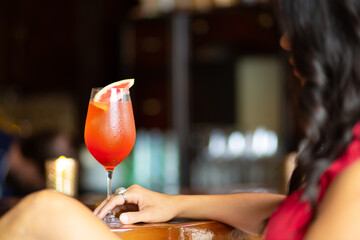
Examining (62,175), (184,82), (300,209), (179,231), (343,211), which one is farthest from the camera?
(184,82)

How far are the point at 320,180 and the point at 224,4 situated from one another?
357 cm

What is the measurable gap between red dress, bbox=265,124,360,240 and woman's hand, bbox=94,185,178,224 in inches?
10.1

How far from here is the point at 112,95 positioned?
119 cm

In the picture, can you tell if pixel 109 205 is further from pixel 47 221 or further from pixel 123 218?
pixel 47 221

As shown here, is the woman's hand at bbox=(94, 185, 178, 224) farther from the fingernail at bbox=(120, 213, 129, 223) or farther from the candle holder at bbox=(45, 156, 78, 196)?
the candle holder at bbox=(45, 156, 78, 196)

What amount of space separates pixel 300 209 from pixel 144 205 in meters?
0.36

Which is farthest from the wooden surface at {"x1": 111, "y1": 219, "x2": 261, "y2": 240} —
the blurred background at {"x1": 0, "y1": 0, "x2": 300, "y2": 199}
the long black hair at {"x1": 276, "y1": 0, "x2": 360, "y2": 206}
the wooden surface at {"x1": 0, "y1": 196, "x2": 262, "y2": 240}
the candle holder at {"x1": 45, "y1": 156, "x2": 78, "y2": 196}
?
the blurred background at {"x1": 0, "y1": 0, "x2": 300, "y2": 199}

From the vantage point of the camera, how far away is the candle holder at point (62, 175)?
1954 mm

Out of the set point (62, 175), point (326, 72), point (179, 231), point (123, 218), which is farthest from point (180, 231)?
point (62, 175)

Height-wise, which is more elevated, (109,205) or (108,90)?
(108,90)

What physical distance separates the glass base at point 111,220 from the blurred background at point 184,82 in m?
2.73

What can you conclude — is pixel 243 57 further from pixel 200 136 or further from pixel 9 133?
pixel 9 133

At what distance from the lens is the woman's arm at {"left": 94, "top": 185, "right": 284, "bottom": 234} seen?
1067 millimetres

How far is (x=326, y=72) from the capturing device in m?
0.82
